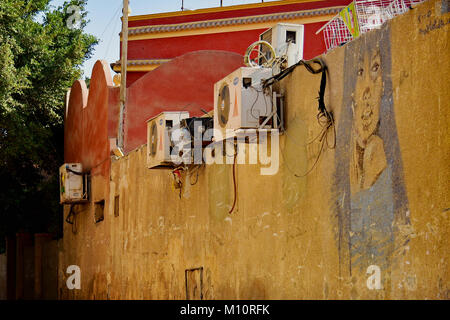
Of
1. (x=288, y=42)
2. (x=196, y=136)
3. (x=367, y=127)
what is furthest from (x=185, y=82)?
(x=367, y=127)

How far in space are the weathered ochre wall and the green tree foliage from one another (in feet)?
32.0

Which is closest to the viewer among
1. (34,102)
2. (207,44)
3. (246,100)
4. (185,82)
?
(246,100)

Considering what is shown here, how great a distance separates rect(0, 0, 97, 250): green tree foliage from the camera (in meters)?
19.6

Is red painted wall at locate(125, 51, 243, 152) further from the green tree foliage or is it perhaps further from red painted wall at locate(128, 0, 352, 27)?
the green tree foliage

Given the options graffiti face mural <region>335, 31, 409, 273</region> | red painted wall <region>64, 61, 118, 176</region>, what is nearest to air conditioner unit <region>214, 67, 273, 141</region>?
graffiti face mural <region>335, 31, 409, 273</region>

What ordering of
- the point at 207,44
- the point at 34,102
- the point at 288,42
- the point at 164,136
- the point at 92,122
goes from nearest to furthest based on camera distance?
the point at 288,42, the point at 164,136, the point at 92,122, the point at 207,44, the point at 34,102

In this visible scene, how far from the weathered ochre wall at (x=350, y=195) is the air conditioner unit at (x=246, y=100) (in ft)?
0.87

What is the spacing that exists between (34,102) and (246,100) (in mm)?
13986

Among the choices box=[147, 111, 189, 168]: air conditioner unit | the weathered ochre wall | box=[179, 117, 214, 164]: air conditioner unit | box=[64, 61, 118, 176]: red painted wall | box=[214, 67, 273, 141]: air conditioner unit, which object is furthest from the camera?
box=[64, 61, 118, 176]: red painted wall

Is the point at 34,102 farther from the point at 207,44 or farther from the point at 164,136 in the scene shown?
the point at 164,136

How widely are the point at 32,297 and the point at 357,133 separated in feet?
54.4

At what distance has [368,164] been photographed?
20.8 feet
